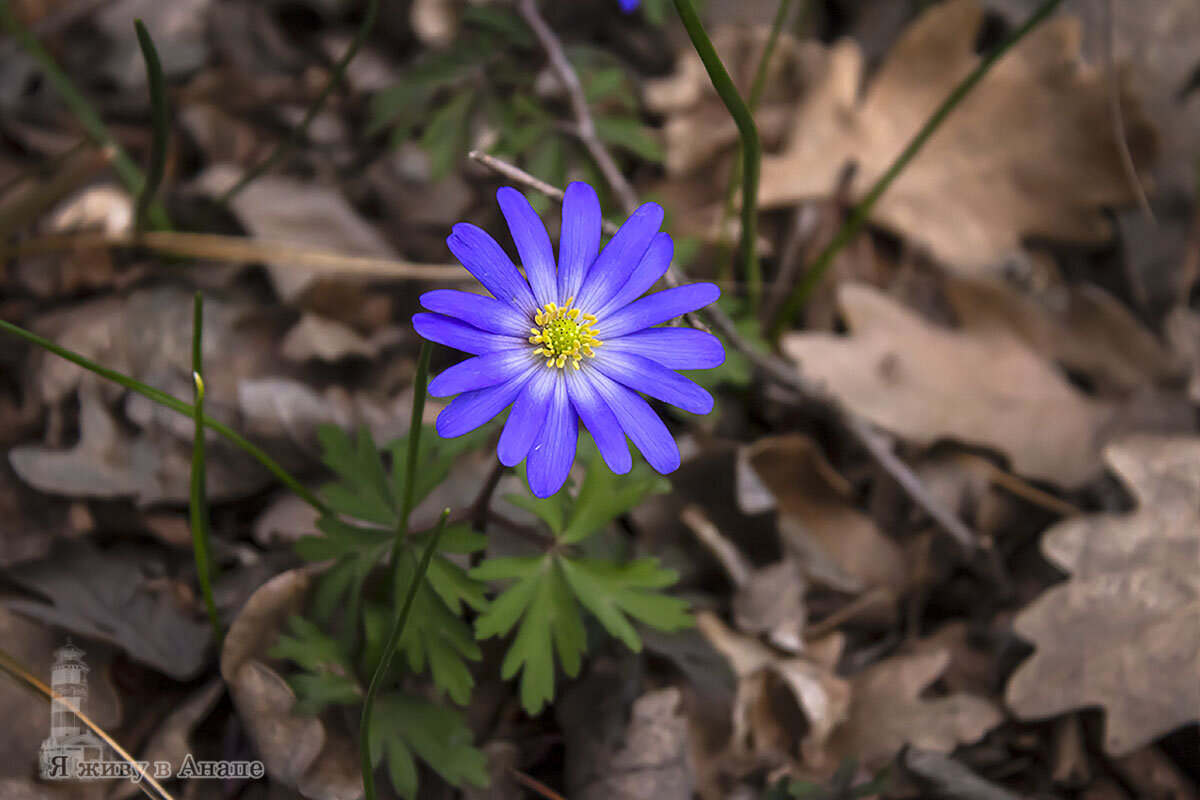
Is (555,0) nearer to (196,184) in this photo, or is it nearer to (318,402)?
(196,184)

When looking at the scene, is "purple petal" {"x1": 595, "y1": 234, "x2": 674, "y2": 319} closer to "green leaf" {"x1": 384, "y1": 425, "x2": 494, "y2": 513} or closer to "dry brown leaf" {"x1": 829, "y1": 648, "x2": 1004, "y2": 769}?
"green leaf" {"x1": 384, "y1": 425, "x2": 494, "y2": 513}

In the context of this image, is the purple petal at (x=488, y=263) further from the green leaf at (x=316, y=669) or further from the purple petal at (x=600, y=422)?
the green leaf at (x=316, y=669)

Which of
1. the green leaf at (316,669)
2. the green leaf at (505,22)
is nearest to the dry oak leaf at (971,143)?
the green leaf at (505,22)

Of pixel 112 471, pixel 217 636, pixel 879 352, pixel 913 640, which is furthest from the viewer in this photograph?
pixel 879 352

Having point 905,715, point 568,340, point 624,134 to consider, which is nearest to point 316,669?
point 568,340

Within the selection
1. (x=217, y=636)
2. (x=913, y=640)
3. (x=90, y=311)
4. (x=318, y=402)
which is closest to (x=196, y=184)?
(x=90, y=311)

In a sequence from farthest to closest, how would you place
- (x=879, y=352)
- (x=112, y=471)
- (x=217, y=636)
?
(x=879, y=352), (x=112, y=471), (x=217, y=636)
